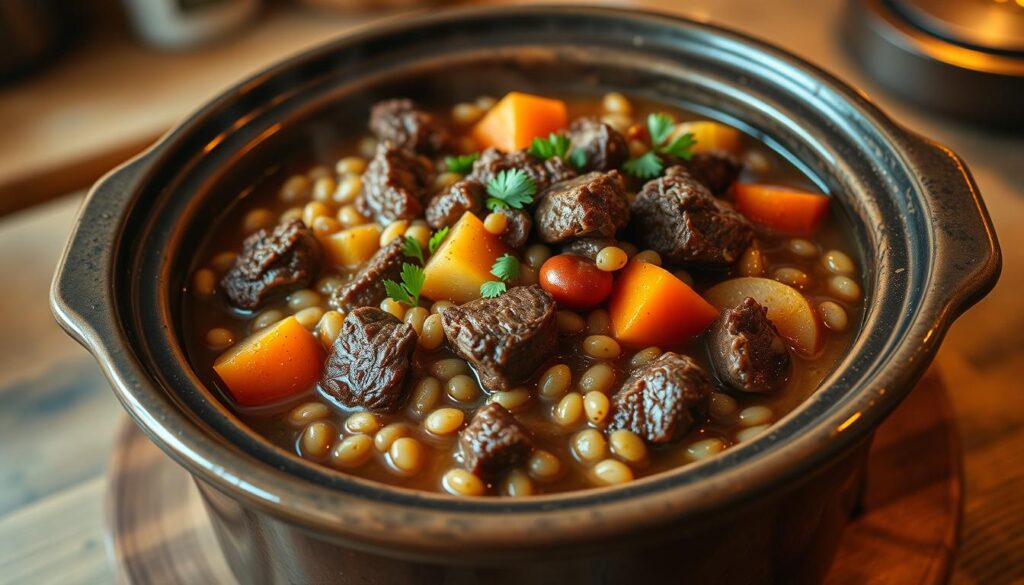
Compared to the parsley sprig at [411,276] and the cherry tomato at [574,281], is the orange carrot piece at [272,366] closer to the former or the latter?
the parsley sprig at [411,276]

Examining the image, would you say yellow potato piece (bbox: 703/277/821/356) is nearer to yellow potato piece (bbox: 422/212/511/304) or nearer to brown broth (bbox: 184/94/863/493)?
brown broth (bbox: 184/94/863/493)

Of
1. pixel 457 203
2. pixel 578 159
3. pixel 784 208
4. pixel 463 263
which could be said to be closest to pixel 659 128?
pixel 578 159

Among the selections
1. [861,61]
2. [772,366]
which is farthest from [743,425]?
[861,61]

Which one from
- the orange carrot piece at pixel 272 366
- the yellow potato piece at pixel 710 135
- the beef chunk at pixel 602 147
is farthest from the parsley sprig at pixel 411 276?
the yellow potato piece at pixel 710 135

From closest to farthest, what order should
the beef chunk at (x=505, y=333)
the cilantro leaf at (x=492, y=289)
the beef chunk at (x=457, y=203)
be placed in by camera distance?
1. the beef chunk at (x=505, y=333)
2. the cilantro leaf at (x=492, y=289)
3. the beef chunk at (x=457, y=203)

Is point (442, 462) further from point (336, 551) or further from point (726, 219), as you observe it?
point (726, 219)
